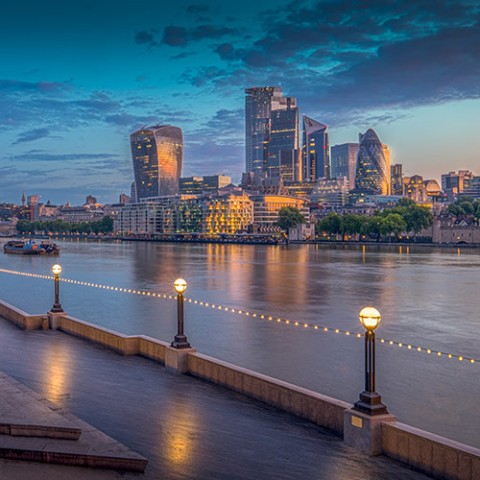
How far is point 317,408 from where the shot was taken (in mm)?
12148

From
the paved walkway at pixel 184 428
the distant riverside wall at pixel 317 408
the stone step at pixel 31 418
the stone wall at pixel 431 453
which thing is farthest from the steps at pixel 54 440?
the stone wall at pixel 431 453

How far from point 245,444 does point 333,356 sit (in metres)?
17.8

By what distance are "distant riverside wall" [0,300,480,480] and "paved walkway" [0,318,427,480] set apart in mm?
223

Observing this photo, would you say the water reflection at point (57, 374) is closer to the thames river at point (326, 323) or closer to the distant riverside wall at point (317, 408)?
the distant riverside wall at point (317, 408)

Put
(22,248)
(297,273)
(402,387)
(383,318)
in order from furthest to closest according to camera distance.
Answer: (22,248), (297,273), (383,318), (402,387)

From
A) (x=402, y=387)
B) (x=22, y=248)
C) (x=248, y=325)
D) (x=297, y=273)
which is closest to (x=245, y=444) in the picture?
(x=402, y=387)

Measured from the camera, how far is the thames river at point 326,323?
2231cm

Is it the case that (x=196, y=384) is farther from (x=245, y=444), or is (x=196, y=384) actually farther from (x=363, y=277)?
(x=363, y=277)

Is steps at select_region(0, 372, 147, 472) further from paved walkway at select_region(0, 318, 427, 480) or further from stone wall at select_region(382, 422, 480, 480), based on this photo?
stone wall at select_region(382, 422, 480, 480)

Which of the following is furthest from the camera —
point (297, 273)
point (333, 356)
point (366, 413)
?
point (297, 273)

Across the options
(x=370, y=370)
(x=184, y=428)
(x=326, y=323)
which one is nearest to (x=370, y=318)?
(x=370, y=370)

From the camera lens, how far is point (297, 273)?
82062 mm

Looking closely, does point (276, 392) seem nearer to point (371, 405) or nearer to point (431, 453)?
point (371, 405)

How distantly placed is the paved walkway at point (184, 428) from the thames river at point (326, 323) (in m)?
7.60
